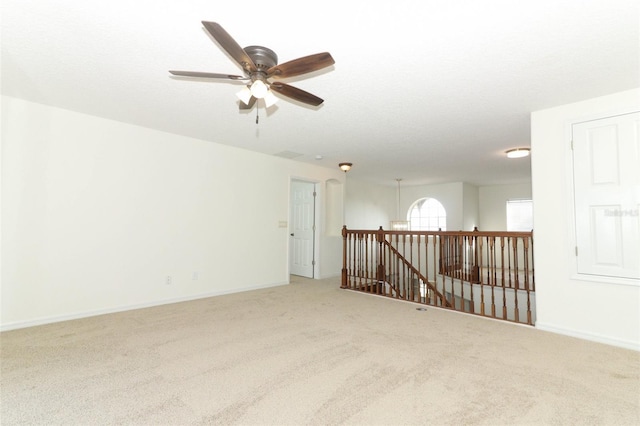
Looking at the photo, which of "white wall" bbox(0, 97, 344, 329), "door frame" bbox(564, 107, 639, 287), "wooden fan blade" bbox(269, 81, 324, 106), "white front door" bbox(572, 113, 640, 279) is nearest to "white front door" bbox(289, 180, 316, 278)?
"white wall" bbox(0, 97, 344, 329)

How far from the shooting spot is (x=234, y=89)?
2920 millimetres

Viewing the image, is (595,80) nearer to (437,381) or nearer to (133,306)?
(437,381)

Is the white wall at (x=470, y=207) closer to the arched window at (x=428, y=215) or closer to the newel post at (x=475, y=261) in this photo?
the arched window at (x=428, y=215)

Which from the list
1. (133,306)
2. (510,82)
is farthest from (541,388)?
(133,306)

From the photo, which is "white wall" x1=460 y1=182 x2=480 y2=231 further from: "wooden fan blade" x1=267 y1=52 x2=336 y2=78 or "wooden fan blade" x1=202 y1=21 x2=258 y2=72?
"wooden fan blade" x1=202 y1=21 x2=258 y2=72

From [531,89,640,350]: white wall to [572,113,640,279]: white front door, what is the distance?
0.08m

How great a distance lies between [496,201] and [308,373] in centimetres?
845

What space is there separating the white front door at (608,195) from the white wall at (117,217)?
14.1 feet

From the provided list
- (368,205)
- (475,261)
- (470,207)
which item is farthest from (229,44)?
(470,207)

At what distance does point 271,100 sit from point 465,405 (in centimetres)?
242

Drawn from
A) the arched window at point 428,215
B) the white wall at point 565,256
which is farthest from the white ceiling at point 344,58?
the arched window at point 428,215

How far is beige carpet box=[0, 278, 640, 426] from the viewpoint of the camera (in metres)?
1.78

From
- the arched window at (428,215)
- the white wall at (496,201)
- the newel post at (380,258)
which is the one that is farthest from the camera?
the arched window at (428,215)

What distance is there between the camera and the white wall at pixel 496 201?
8.36 m
